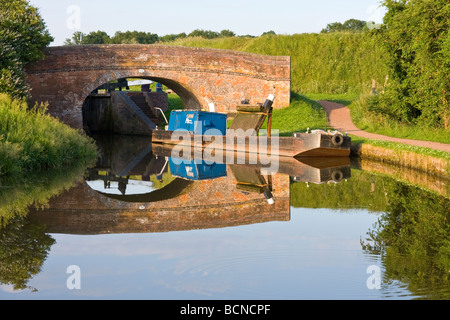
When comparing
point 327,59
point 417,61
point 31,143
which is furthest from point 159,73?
point 327,59

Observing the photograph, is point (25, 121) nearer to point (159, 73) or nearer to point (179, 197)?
point (179, 197)

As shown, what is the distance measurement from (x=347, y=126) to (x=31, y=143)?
12088 millimetres

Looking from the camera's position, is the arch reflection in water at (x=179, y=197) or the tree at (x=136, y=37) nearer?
the arch reflection in water at (x=179, y=197)

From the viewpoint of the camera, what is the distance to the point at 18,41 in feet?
75.6

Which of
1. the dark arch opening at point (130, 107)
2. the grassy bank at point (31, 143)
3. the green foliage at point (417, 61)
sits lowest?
the dark arch opening at point (130, 107)

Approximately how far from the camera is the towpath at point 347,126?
652 inches

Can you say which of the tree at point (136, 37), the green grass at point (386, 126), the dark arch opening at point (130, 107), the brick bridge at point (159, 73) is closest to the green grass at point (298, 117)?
the brick bridge at point (159, 73)

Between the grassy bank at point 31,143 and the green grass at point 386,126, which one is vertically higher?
the grassy bank at point 31,143

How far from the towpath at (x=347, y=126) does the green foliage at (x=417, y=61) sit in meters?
1.13

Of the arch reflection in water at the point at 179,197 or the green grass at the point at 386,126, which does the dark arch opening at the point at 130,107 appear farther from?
the arch reflection in water at the point at 179,197

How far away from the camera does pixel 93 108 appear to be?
33.2 metres

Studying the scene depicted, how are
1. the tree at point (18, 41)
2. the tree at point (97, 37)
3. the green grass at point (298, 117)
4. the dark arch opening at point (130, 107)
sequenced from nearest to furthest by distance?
the tree at point (18, 41) < the green grass at point (298, 117) < the dark arch opening at point (130, 107) < the tree at point (97, 37)

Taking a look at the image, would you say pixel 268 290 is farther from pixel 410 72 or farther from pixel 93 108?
pixel 93 108
